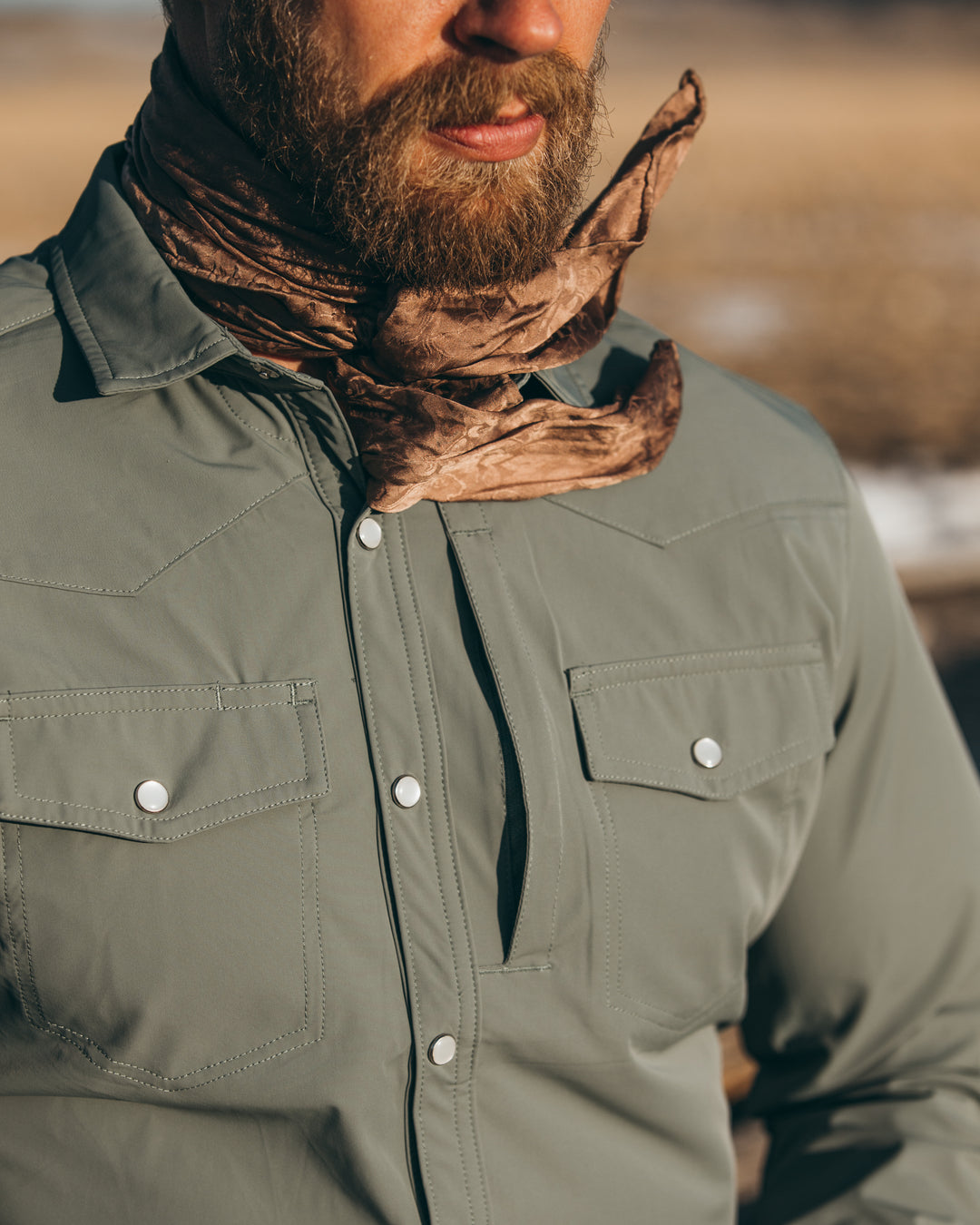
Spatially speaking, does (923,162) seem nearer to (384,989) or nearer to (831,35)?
(384,989)

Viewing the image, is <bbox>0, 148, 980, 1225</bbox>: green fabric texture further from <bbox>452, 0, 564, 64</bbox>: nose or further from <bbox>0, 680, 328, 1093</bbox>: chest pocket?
<bbox>452, 0, 564, 64</bbox>: nose

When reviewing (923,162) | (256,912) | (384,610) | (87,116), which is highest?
(87,116)

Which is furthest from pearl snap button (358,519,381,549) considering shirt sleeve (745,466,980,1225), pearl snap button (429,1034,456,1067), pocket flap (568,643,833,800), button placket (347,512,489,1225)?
shirt sleeve (745,466,980,1225)

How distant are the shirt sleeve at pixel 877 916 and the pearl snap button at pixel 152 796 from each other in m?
0.94

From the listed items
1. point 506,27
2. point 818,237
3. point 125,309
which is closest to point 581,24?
point 506,27

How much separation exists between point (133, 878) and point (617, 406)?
861mm

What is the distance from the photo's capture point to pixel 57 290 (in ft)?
4.95

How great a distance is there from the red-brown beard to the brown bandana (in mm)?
36

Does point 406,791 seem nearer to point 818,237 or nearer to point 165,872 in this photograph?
point 165,872

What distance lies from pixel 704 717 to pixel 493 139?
76cm

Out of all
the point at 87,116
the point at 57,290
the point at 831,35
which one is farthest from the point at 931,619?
the point at 831,35

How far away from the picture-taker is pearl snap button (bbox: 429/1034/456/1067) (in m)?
1.37

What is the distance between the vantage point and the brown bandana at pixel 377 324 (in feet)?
4.83

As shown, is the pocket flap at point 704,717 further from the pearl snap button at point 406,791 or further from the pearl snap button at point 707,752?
the pearl snap button at point 406,791
